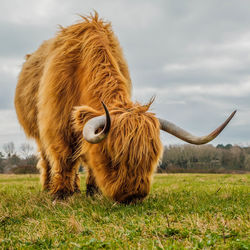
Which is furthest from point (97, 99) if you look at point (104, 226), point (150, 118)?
point (104, 226)

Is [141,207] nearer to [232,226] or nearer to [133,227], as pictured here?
[133,227]

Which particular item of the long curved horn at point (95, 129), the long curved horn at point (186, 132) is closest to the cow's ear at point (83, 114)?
the long curved horn at point (95, 129)

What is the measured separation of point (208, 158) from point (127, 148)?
40040mm

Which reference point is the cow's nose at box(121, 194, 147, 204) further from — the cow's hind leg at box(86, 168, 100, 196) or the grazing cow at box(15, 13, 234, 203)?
the cow's hind leg at box(86, 168, 100, 196)

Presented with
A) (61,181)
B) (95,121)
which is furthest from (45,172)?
(95,121)

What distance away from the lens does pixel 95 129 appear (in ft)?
14.8

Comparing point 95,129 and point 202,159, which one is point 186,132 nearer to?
point 95,129

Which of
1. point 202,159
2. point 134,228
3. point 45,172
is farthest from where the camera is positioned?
point 202,159

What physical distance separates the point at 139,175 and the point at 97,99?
160cm

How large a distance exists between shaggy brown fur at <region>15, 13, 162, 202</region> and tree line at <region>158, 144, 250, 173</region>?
29909 mm

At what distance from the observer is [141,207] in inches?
165

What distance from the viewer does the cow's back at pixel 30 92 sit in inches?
294

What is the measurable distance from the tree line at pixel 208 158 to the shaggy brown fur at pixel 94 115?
98.1 feet

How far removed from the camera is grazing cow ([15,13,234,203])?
14.5 ft
